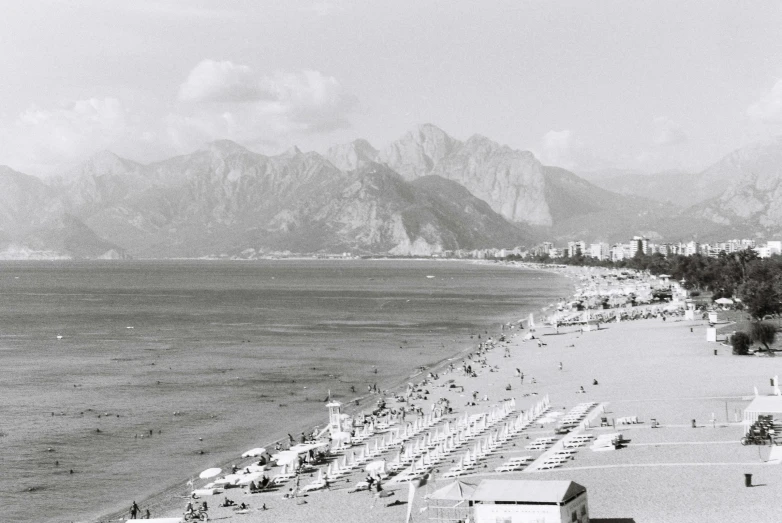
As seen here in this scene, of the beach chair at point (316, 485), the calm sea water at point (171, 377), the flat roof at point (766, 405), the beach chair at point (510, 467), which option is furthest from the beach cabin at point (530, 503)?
the calm sea water at point (171, 377)

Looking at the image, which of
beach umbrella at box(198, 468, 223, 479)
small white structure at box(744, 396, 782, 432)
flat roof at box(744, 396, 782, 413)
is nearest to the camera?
small white structure at box(744, 396, 782, 432)

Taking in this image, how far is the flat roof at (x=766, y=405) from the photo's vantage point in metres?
32.2

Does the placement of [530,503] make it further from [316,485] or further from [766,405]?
[766,405]

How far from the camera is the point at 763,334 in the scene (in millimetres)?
55406

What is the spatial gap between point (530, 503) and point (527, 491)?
0.43 meters

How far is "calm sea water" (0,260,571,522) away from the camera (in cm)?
3525

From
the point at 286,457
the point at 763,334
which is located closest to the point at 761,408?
the point at 286,457

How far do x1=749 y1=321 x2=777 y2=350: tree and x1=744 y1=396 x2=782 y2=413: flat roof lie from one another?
23.3 metres

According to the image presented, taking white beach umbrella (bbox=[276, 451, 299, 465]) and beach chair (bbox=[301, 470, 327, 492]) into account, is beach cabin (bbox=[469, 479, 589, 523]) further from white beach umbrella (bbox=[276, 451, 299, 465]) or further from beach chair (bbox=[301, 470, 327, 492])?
white beach umbrella (bbox=[276, 451, 299, 465])

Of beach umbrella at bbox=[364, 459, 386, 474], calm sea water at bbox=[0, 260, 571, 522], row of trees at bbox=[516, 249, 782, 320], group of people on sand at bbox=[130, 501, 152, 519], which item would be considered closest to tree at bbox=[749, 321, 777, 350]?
row of trees at bbox=[516, 249, 782, 320]

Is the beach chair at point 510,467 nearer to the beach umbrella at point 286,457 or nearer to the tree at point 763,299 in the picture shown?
the beach umbrella at point 286,457

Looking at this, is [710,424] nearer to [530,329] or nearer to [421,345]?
[421,345]

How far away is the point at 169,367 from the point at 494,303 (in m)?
68.5

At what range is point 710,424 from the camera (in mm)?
34469
